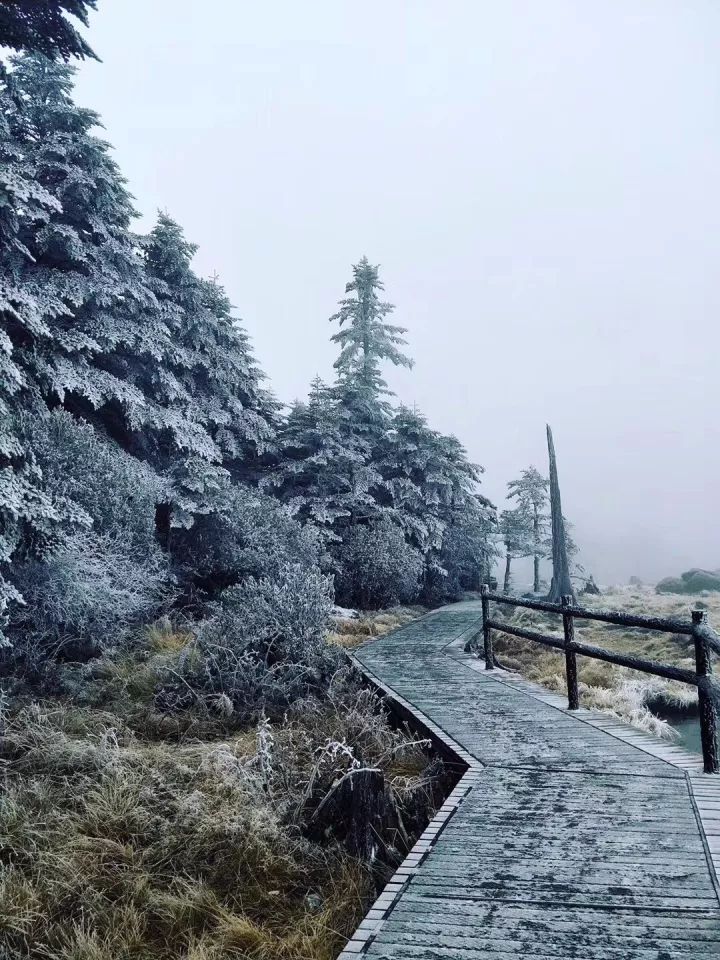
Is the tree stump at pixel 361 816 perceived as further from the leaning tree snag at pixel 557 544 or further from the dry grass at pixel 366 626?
the leaning tree snag at pixel 557 544

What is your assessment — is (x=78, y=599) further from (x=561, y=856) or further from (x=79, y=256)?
(x=561, y=856)

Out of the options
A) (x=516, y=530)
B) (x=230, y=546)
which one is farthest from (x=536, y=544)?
(x=230, y=546)

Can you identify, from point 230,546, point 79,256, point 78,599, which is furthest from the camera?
point 230,546

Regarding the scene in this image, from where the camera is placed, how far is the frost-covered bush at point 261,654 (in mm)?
8344

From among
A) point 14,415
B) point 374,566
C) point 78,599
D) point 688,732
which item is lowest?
point 688,732

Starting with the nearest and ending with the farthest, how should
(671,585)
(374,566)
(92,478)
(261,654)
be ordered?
(261,654)
(92,478)
(374,566)
(671,585)

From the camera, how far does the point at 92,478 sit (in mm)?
10875

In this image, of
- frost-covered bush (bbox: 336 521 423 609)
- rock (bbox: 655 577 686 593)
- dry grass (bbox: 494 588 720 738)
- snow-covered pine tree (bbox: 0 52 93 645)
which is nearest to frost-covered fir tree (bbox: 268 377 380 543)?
frost-covered bush (bbox: 336 521 423 609)

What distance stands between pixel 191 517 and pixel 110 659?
4.49 m

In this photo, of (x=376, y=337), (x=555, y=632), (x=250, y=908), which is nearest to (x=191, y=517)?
(x=250, y=908)

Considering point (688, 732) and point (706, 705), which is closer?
point (706, 705)

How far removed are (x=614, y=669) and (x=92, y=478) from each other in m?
12.2

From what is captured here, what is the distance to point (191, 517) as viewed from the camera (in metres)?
13.9

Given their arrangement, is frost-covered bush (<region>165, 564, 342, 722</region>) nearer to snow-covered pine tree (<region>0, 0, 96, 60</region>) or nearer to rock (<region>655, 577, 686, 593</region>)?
snow-covered pine tree (<region>0, 0, 96, 60</region>)
